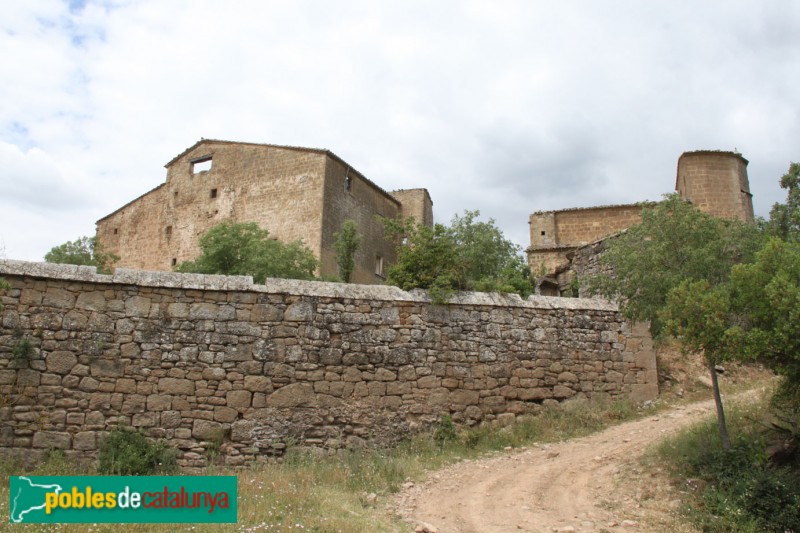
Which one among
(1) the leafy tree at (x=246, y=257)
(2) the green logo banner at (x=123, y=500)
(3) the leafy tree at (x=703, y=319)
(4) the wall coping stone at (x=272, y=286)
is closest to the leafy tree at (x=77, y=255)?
(1) the leafy tree at (x=246, y=257)

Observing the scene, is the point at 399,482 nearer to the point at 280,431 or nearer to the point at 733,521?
the point at 280,431

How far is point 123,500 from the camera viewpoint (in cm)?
643

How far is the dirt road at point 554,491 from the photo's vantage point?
7168 millimetres

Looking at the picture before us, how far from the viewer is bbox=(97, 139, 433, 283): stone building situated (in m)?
22.9

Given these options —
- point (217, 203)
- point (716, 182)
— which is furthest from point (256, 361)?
point (716, 182)

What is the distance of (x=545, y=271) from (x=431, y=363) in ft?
41.4

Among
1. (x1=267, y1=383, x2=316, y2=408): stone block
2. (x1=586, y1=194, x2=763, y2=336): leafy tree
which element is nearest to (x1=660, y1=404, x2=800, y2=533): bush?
(x1=586, y1=194, x2=763, y2=336): leafy tree

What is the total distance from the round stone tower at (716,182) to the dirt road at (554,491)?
14571mm

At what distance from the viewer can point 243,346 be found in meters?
9.70

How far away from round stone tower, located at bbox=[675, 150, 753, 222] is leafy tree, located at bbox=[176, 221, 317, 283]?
575 inches

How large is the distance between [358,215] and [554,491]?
17.6 m

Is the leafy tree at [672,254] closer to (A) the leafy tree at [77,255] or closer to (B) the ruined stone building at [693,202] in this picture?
(B) the ruined stone building at [693,202]

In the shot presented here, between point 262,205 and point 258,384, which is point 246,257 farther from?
point 258,384

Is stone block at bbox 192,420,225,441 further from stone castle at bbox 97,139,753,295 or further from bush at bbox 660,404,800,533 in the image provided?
stone castle at bbox 97,139,753,295
